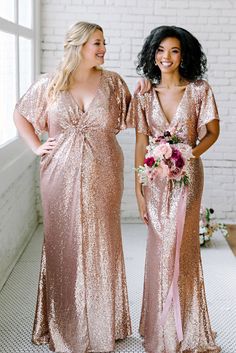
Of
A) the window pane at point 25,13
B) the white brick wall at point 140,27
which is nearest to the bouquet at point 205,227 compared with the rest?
the white brick wall at point 140,27

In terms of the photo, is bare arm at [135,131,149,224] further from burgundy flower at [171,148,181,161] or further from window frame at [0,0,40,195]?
window frame at [0,0,40,195]

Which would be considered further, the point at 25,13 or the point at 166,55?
the point at 25,13

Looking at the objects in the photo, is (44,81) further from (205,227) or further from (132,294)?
(205,227)

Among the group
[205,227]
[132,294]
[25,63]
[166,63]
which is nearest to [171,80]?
[166,63]

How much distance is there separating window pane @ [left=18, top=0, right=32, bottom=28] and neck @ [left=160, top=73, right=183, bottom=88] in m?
2.33

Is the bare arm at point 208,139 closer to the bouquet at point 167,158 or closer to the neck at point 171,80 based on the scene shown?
the bouquet at point 167,158

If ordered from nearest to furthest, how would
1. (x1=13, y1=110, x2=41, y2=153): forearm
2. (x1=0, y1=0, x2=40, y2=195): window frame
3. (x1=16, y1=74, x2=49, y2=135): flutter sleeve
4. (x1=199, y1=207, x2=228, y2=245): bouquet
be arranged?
(x1=16, y1=74, x2=49, y2=135): flutter sleeve < (x1=13, y1=110, x2=41, y2=153): forearm < (x1=0, y1=0, x2=40, y2=195): window frame < (x1=199, y1=207, x2=228, y2=245): bouquet

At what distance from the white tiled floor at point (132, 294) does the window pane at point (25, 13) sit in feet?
5.98

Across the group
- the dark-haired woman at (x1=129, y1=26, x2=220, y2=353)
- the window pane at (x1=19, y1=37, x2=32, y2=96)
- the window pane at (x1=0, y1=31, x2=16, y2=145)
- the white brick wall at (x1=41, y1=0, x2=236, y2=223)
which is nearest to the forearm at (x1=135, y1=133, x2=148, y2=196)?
the dark-haired woman at (x1=129, y1=26, x2=220, y2=353)

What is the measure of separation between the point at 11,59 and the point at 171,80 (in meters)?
1.85

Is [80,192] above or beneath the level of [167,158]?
beneath

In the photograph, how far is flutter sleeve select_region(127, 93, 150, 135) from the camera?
327 cm

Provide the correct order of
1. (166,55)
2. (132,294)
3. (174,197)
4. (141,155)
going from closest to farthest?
(166,55)
(174,197)
(141,155)
(132,294)

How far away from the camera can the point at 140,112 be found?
3.26 m
